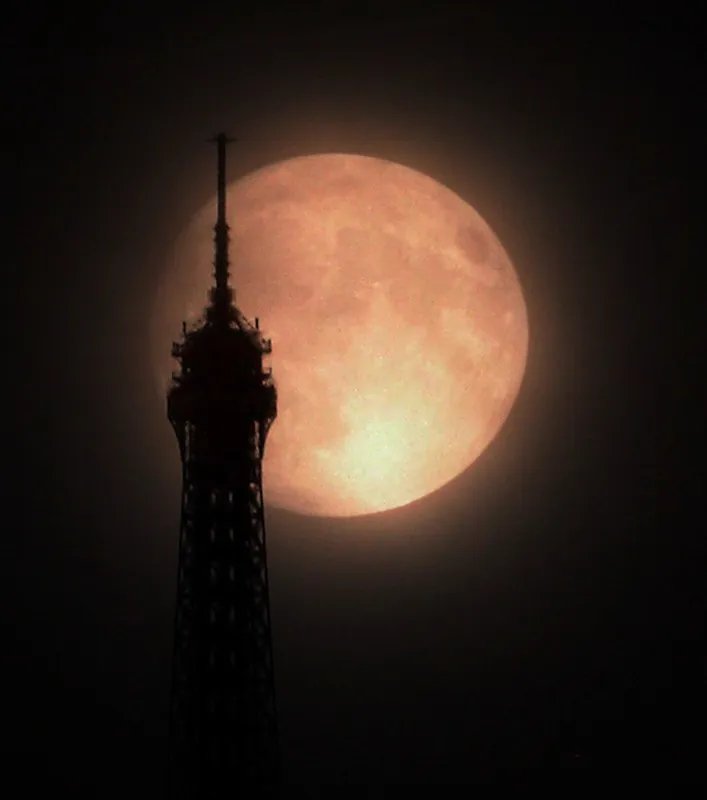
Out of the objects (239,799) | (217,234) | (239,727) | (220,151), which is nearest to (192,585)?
(239,727)

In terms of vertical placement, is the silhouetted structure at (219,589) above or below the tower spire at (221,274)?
below

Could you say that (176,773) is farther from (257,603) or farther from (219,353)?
(219,353)

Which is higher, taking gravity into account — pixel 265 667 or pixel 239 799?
pixel 265 667

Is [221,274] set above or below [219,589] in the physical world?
above

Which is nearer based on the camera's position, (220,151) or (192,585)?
(192,585)

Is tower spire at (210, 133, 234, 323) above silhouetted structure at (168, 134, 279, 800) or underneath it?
above

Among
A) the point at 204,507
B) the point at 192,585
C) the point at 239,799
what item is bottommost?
the point at 239,799
